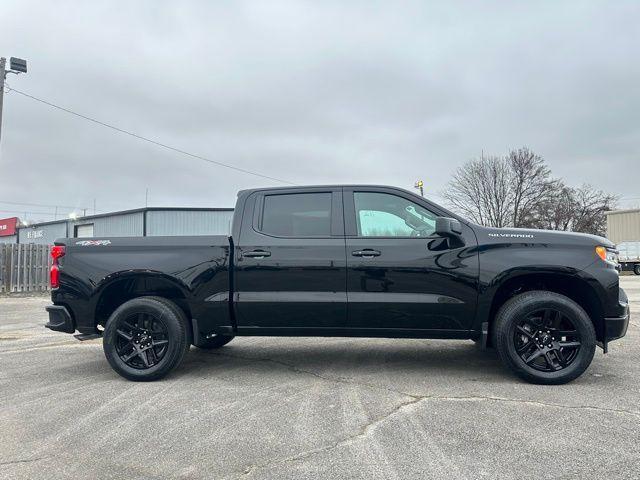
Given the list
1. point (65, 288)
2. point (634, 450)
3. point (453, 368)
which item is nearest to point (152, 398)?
point (65, 288)

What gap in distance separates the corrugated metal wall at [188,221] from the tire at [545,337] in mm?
23272

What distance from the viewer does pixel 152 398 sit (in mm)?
4250

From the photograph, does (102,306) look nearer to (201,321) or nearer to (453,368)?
(201,321)

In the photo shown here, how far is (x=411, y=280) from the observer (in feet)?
15.2

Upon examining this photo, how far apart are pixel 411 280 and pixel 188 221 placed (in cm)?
2371

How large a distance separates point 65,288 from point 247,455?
3.05 meters

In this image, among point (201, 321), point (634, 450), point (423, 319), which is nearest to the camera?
point (634, 450)

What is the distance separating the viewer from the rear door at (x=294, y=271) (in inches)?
186

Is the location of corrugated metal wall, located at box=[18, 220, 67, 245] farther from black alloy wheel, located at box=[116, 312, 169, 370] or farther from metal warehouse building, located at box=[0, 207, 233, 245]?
black alloy wheel, located at box=[116, 312, 169, 370]

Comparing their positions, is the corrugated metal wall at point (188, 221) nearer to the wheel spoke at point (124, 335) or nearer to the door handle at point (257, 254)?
the wheel spoke at point (124, 335)

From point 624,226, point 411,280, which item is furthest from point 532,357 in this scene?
point 624,226

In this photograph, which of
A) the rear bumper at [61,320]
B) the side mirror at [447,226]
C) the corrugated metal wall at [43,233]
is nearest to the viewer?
the side mirror at [447,226]

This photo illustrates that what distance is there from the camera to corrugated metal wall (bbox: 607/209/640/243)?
32.1m

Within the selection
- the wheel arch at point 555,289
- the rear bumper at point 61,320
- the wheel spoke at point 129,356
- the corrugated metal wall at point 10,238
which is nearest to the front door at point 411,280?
the wheel arch at point 555,289
